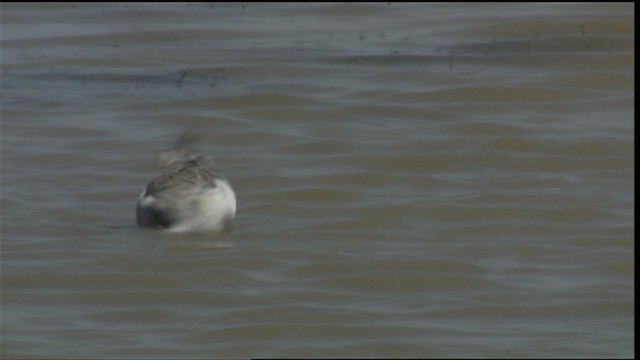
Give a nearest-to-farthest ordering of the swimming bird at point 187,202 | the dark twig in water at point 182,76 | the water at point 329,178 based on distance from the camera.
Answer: the water at point 329,178 → the swimming bird at point 187,202 → the dark twig in water at point 182,76

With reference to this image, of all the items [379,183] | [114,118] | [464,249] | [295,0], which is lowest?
[464,249]

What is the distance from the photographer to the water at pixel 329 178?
25.0ft

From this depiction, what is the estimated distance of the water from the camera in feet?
25.0

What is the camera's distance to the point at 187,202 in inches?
356

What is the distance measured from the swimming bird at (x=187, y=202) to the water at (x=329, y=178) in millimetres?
79

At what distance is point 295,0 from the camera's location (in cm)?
1691

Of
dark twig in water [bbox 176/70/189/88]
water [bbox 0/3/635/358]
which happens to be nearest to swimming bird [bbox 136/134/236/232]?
water [bbox 0/3/635/358]

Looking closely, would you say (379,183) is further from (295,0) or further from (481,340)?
(295,0)

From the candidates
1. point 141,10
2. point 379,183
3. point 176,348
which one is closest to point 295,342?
point 176,348

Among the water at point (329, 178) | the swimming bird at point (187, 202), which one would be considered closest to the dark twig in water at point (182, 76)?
the water at point (329, 178)

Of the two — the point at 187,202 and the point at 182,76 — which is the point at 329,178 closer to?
the point at 187,202

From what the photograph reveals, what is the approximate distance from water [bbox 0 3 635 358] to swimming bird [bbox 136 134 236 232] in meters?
0.08

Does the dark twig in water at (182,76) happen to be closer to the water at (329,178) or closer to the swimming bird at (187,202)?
the water at (329,178)

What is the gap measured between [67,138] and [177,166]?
231cm
